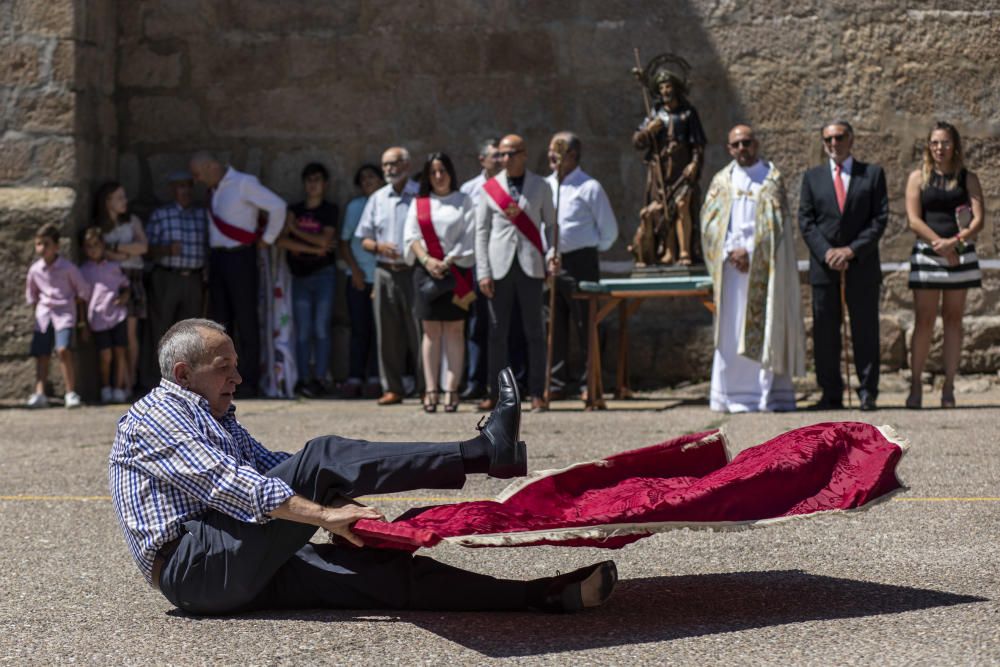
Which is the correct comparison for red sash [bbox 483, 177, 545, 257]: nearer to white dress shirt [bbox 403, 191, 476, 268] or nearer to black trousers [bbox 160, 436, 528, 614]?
white dress shirt [bbox 403, 191, 476, 268]

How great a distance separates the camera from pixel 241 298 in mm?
12250

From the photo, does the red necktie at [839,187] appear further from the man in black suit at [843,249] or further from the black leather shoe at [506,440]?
the black leather shoe at [506,440]

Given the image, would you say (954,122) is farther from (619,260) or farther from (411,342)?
(411,342)

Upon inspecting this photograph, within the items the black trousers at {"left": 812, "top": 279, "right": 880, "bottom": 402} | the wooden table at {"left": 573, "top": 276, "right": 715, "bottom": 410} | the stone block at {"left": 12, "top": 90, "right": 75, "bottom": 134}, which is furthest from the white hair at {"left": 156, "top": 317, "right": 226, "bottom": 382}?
the stone block at {"left": 12, "top": 90, "right": 75, "bottom": 134}

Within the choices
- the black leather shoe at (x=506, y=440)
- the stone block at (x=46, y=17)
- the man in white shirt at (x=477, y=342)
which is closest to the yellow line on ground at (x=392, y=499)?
the black leather shoe at (x=506, y=440)

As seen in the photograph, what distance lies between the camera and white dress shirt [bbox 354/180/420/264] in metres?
11.4

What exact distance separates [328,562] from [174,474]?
1.67 ft

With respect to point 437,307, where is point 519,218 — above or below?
above

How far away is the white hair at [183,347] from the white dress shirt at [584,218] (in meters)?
6.91

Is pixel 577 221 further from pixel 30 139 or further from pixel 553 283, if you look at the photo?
pixel 30 139

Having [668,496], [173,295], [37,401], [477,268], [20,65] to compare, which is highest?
[20,65]

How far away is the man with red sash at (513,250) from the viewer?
10281 millimetres

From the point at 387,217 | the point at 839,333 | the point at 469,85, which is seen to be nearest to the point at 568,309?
the point at 387,217

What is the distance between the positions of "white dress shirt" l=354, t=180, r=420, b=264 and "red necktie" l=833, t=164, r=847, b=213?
2.87m
